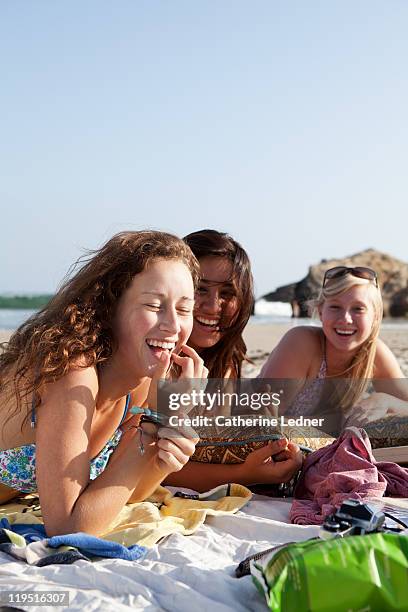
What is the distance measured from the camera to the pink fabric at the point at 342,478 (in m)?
3.36

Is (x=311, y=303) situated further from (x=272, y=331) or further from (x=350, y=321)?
(x=272, y=331)

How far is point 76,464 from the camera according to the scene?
9.25ft

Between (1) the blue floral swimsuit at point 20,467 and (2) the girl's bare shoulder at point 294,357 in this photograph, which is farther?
(2) the girl's bare shoulder at point 294,357

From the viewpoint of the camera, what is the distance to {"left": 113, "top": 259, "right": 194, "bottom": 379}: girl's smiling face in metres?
3.12

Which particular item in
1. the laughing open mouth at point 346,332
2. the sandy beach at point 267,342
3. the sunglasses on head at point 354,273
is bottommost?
the sandy beach at point 267,342

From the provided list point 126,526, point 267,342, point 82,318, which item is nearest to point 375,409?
point 126,526

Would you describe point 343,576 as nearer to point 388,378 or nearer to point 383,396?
point 383,396

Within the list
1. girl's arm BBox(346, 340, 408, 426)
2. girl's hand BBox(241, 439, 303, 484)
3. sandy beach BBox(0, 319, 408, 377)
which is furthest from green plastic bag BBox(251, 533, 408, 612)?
sandy beach BBox(0, 319, 408, 377)

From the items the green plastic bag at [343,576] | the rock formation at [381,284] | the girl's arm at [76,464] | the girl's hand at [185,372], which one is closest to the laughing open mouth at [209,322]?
the girl's hand at [185,372]

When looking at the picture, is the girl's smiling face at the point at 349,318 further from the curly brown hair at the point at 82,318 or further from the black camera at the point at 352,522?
the black camera at the point at 352,522

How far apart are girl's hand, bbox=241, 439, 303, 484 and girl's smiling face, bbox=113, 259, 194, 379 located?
0.88 metres

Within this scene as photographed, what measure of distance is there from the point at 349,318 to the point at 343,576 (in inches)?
128

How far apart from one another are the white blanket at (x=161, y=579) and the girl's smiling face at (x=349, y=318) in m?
2.46

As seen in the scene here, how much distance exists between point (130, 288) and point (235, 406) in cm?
155
